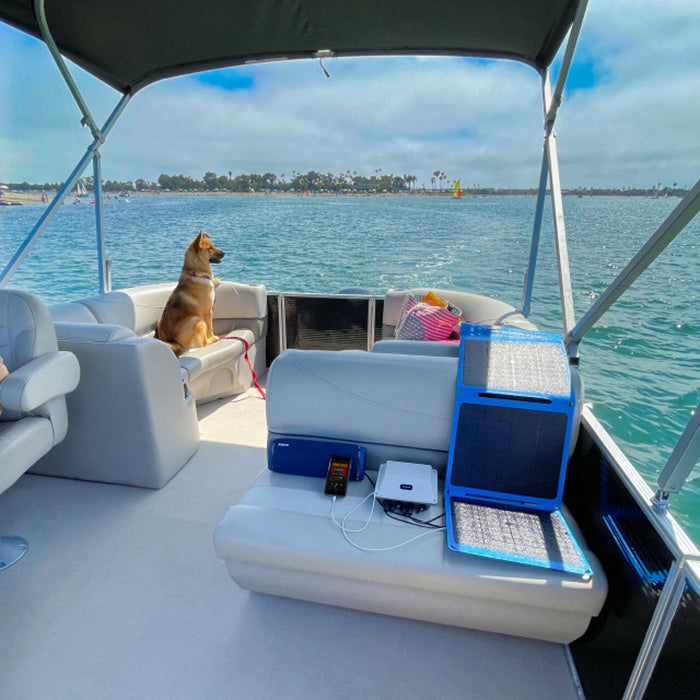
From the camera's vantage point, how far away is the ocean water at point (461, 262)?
5445mm

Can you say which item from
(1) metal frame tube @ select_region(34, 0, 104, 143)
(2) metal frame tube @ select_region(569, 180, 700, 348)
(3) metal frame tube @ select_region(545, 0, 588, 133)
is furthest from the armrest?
(3) metal frame tube @ select_region(545, 0, 588, 133)

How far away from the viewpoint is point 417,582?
1.13m

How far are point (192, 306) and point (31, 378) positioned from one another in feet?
4.99

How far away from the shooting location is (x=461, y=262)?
40.2 ft

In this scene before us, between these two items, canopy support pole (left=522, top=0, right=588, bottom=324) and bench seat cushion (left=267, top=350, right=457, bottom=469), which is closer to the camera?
bench seat cushion (left=267, top=350, right=457, bottom=469)

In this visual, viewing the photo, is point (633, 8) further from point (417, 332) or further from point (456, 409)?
point (456, 409)

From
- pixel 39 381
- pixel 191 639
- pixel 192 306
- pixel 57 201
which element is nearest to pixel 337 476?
pixel 191 639

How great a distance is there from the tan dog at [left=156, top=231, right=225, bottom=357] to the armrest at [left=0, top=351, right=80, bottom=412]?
105 centimetres

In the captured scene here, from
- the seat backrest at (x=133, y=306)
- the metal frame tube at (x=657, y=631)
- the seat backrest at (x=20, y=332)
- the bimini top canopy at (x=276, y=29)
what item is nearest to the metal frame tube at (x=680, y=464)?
the metal frame tube at (x=657, y=631)

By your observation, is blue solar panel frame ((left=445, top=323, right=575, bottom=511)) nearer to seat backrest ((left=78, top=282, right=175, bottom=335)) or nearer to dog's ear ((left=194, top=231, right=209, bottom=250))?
seat backrest ((left=78, top=282, right=175, bottom=335))

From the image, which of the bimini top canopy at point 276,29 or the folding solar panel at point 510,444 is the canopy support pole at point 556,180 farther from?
the folding solar panel at point 510,444

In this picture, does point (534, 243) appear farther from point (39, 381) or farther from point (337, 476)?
point (39, 381)

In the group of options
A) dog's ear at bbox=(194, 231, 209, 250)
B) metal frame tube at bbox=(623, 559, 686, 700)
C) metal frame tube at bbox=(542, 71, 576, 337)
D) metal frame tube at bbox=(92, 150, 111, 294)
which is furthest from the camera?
dog's ear at bbox=(194, 231, 209, 250)

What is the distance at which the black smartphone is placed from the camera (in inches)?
53.4
